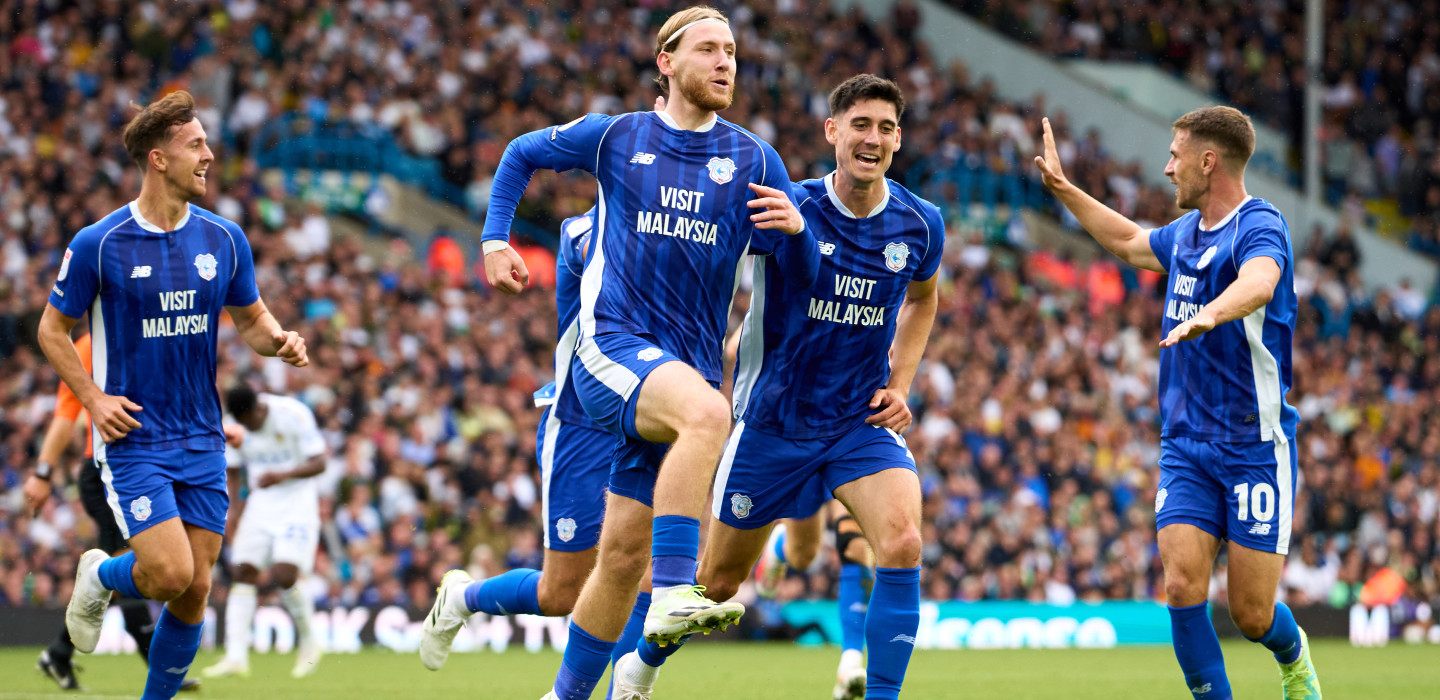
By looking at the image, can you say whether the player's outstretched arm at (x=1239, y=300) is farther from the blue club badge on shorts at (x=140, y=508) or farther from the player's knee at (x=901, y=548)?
the blue club badge on shorts at (x=140, y=508)

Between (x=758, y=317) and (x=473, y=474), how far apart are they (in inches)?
391

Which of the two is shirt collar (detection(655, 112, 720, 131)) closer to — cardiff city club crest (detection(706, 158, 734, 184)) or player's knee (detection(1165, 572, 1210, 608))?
cardiff city club crest (detection(706, 158, 734, 184))

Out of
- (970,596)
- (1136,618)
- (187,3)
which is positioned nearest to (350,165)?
(187,3)

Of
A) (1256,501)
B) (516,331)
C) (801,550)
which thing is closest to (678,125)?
(1256,501)

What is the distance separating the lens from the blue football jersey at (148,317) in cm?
730

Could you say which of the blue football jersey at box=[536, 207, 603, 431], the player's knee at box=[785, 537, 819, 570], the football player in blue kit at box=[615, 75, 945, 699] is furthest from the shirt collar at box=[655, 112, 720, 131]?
the player's knee at box=[785, 537, 819, 570]

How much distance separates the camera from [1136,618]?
17.4 m

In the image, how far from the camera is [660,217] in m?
6.24

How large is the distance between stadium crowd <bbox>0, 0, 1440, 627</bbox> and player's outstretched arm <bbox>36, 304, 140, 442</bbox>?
8103 mm

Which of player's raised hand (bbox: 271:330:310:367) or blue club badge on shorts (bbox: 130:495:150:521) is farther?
player's raised hand (bbox: 271:330:310:367)

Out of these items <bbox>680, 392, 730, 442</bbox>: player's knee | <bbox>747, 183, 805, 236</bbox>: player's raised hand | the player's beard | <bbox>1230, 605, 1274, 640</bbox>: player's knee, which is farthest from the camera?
<bbox>1230, 605, 1274, 640</bbox>: player's knee

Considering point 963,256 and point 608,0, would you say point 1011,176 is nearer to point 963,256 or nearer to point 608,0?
point 963,256

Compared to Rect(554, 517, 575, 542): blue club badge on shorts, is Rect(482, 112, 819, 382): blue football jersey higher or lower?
higher

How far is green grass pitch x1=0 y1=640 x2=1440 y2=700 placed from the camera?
1024cm
